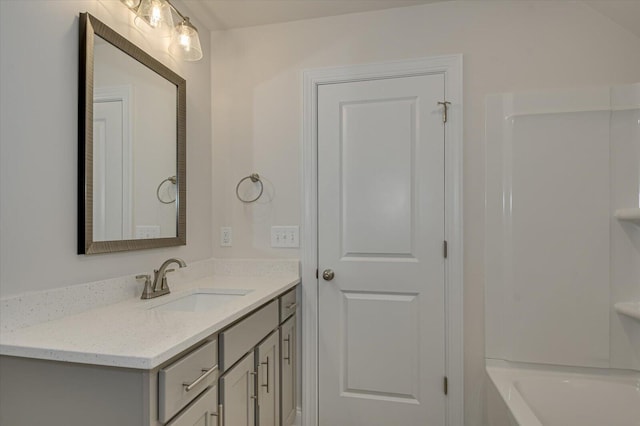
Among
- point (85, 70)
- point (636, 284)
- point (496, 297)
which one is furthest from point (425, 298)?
point (85, 70)

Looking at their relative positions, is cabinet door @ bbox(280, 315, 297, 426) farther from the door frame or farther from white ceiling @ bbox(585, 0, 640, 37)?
white ceiling @ bbox(585, 0, 640, 37)

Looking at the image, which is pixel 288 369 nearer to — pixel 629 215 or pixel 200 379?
pixel 200 379

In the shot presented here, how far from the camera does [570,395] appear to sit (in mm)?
1740

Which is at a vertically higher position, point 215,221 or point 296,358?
point 215,221

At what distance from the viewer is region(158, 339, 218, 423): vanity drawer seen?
975 millimetres

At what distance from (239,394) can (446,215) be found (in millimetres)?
1335

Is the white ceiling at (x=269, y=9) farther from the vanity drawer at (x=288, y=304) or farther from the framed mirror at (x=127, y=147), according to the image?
the vanity drawer at (x=288, y=304)

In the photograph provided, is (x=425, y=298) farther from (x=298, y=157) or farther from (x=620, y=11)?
(x=620, y=11)

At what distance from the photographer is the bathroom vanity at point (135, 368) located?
95 cm

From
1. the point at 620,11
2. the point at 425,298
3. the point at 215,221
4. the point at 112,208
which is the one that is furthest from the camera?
the point at 215,221

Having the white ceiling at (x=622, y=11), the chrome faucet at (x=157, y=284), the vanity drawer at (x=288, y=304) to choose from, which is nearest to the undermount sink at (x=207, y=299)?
the chrome faucet at (x=157, y=284)

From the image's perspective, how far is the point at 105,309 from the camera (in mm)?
1400

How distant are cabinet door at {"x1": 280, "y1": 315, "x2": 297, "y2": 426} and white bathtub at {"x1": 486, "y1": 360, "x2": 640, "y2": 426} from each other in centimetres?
103

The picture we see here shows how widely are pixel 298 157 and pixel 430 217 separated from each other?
32.9 inches
